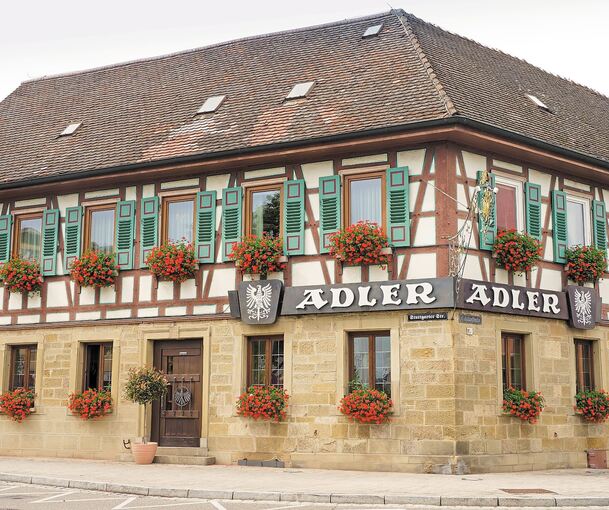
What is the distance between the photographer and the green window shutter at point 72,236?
2214 centimetres

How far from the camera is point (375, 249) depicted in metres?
18.3

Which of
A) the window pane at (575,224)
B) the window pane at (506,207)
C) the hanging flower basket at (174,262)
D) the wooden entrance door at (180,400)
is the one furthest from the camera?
the window pane at (575,224)

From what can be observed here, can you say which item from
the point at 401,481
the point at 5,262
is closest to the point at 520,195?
the point at 401,481

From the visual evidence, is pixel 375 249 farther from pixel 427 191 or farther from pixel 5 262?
pixel 5 262

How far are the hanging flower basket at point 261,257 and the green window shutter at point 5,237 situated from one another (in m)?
6.34

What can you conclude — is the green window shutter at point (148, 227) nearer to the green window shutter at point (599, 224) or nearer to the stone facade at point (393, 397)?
the stone facade at point (393, 397)

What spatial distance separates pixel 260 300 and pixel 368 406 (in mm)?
3015

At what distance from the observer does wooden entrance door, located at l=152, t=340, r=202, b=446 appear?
67.0ft

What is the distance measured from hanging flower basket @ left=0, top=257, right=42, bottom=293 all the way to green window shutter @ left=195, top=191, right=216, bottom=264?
412cm

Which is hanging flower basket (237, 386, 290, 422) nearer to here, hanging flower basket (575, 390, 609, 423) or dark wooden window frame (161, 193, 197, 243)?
dark wooden window frame (161, 193, 197, 243)

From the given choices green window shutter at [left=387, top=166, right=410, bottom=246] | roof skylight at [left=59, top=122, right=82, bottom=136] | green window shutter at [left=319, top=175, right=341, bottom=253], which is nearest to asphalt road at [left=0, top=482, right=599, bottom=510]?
green window shutter at [left=387, top=166, right=410, bottom=246]

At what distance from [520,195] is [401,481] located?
653 cm

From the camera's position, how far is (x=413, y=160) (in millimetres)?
18656

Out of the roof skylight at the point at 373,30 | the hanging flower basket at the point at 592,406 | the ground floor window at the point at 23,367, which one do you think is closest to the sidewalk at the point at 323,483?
the hanging flower basket at the point at 592,406
